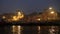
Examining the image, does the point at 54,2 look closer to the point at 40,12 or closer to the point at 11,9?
the point at 40,12

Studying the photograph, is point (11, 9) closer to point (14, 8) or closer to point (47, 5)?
point (14, 8)

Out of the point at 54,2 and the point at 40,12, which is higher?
the point at 54,2

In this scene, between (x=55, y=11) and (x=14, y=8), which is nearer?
(x=55, y=11)

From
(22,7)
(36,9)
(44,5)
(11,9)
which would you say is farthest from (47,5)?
(11,9)

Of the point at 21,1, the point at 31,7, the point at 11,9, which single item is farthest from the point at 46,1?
the point at 11,9

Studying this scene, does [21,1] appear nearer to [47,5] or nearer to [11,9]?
[11,9]

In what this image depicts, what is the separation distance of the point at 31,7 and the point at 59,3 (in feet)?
1.39

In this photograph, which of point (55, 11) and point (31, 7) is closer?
point (55, 11)

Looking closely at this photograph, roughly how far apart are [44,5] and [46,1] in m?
0.07

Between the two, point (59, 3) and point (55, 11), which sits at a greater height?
point (59, 3)

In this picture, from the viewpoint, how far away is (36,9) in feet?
7.07

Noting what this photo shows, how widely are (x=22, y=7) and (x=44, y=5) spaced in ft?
1.09

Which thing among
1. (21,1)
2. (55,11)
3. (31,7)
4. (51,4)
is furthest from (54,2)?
(21,1)

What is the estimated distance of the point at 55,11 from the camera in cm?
200
